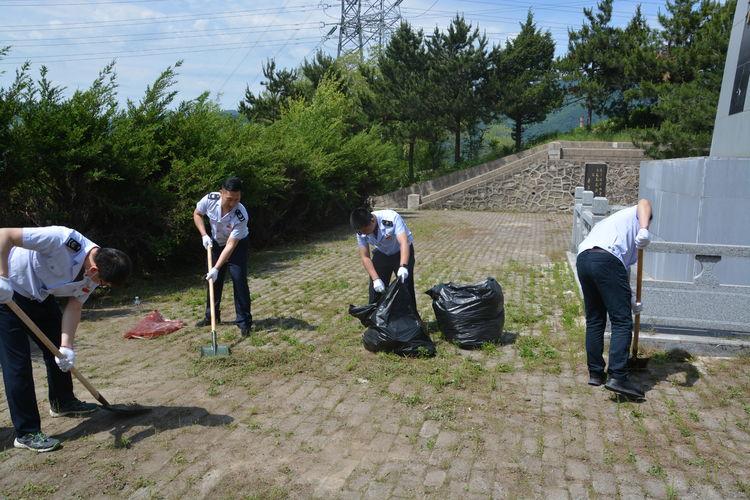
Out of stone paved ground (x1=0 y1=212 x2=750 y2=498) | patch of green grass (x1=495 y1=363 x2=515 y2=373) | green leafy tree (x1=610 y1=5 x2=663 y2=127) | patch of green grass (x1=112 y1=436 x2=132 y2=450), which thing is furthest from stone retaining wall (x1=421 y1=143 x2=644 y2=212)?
patch of green grass (x1=112 y1=436 x2=132 y2=450)

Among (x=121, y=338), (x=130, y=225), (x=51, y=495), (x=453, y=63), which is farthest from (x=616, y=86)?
(x=51, y=495)

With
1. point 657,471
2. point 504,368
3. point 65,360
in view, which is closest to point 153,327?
point 65,360

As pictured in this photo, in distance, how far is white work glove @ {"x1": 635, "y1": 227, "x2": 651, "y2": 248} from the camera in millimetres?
4316

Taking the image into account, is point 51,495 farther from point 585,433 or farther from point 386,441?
point 585,433

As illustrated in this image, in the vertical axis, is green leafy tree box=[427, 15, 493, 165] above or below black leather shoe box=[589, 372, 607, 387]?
above

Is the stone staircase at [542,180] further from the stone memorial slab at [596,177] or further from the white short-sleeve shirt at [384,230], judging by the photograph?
the white short-sleeve shirt at [384,230]

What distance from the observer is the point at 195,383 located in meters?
4.68

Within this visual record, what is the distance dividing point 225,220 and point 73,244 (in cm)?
247

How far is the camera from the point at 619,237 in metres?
4.38

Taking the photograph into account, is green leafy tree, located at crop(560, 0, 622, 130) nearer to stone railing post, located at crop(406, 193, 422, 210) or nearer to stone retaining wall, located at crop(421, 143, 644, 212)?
stone retaining wall, located at crop(421, 143, 644, 212)

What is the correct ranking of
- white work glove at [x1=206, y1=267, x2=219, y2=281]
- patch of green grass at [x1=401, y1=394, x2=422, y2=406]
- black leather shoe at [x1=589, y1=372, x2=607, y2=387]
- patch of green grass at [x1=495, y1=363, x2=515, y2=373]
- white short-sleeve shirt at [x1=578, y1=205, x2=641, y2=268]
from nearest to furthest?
patch of green grass at [x1=401, y1=394, x2=422, y2=406], white short-sleeve shirt at [x1=578, y1=205, x2=641, y2=268], black leather shoe at [x1=589, y1=372, x2=607, y2=387], patch of green grass at [x1=495, y1=363, x2=515, y2=373], white work glove at [x1=206, y1=267, x2=219, y2=281]

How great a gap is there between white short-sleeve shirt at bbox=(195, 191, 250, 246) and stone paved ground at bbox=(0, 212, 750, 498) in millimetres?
1007

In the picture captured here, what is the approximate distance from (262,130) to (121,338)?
24.4ft

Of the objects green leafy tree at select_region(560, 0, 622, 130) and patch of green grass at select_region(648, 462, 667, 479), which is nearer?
patch of green grass at select_region(648, 462, 667, 479)
